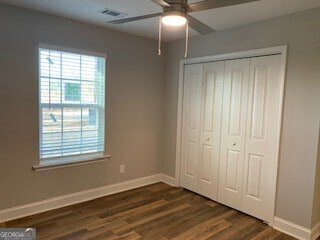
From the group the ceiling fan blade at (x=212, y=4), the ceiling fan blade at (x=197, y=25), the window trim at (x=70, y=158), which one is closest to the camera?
the ceiling fan blade at (x=212, y=4)

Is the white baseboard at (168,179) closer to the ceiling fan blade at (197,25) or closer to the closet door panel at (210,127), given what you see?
the closet door panel at (210,127)

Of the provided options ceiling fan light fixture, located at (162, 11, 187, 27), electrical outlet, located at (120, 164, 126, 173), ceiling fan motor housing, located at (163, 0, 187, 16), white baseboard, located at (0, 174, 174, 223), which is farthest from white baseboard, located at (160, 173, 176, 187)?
ceiling fan motor housing, located at (163, 0, 187, 16)

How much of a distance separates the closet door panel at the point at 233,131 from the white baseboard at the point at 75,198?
3.59 feet

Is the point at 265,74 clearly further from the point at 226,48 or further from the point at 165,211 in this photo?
the point at 165,211

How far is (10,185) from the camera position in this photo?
9.39 feet

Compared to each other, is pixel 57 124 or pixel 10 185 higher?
pixel 57 124

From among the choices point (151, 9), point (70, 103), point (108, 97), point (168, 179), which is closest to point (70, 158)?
point (70, 103)

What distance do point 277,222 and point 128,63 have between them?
2.86 m

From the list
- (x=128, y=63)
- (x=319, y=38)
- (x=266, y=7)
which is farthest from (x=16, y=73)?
(x=319, y=38)

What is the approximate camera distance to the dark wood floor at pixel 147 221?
267 centimetres

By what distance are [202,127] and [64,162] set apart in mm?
1960

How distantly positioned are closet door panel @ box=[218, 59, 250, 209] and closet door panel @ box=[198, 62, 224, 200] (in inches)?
3.4

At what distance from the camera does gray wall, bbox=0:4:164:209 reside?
2.79 metres

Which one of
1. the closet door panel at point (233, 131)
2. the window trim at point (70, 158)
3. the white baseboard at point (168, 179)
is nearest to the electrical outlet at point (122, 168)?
the window trim at point (70, 158)
